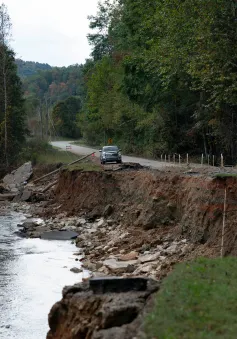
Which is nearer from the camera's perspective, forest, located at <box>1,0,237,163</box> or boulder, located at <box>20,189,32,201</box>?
forest, located at <box>1,0,237,163</box>

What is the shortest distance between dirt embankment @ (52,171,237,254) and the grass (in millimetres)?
7391

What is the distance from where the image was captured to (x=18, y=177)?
5444 centimetres

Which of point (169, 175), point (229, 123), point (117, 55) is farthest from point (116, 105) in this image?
point (169, 175)

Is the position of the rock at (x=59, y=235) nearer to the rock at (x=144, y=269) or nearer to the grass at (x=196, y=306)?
the rock at (x=144, y=269)

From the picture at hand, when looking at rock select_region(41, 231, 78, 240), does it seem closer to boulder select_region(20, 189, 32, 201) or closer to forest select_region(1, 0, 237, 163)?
forest select_region(1, 0, 237, 163)

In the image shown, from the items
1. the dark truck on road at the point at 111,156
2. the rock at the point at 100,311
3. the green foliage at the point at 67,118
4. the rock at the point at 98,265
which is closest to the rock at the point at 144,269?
the rock at the point at 98,265

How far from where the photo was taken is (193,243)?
21.2 meters

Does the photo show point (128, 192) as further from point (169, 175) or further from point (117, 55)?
point (117, 55)

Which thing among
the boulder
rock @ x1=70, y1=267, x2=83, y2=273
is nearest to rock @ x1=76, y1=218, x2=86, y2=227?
rock @ x1=70, y1=267, x2=83, y2=273

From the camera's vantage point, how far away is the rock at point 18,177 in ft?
173

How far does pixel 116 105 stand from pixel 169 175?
38.1m

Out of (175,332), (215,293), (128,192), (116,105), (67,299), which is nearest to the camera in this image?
(175,332)

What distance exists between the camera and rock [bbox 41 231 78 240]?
30.8m

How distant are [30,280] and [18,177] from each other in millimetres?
33643
